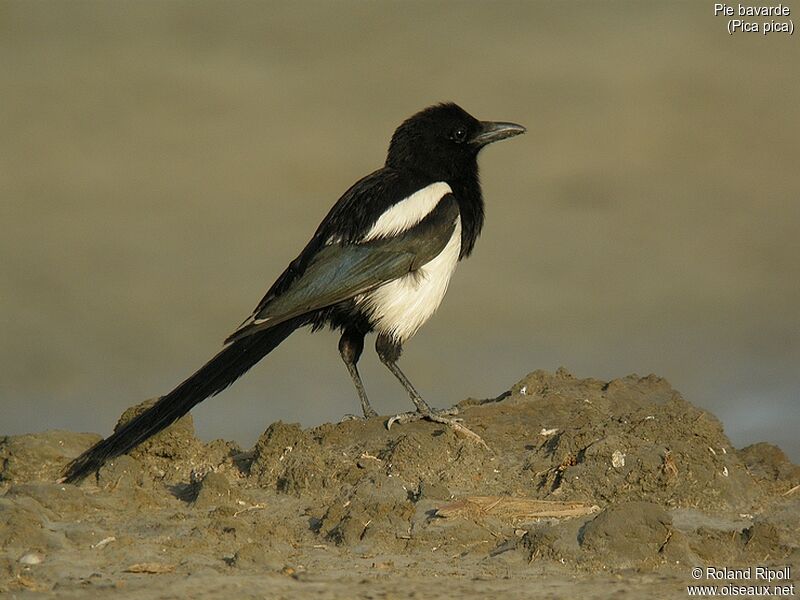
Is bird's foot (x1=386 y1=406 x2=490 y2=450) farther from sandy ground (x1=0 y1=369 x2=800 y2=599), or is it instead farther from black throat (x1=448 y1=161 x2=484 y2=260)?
black throat (x1=448 y1=161 x2=484 y2=260)

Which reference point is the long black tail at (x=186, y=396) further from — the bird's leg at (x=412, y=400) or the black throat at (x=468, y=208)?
the black throat at (x=468, y=208)

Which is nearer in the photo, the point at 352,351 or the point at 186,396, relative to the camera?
the point at 186,396

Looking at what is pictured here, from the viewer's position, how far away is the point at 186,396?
6730mm

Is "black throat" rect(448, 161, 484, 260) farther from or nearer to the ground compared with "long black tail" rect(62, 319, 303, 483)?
farther from the ground

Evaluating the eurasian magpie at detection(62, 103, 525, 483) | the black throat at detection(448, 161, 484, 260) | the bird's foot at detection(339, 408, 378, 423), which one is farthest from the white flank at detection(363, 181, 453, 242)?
the bird's foot at detection(339, 408, 378, 423)

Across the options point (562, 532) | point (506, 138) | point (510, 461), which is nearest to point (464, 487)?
point (510, 461)

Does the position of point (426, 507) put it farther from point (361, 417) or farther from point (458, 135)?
point (458, 135)

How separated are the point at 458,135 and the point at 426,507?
2940 mm

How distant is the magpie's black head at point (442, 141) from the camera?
7730mm

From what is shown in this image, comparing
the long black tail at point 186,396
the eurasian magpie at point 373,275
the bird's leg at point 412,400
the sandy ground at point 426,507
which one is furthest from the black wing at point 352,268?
the sandy ground at point 426,507

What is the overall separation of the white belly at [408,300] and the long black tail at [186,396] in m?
0.44

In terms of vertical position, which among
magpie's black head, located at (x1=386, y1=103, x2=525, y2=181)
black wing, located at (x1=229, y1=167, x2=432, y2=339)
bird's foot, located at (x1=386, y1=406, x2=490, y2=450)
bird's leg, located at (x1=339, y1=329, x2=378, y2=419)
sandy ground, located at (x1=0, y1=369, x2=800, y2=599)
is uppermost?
magpie's black head, located at (x1=386, y1=103, x2=525, y2=181)

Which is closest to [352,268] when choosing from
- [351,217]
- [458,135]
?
[351,217]

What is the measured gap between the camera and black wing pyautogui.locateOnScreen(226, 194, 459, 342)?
6.92 meters
